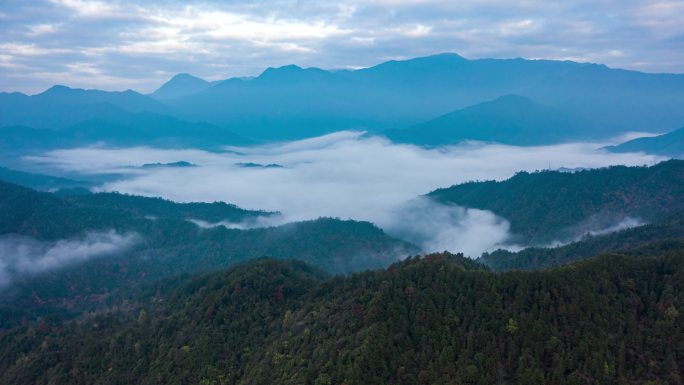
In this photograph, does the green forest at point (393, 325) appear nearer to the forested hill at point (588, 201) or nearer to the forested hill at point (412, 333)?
the forested hill at point (412, 333)

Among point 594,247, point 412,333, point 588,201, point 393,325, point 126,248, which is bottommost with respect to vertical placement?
point 126,248

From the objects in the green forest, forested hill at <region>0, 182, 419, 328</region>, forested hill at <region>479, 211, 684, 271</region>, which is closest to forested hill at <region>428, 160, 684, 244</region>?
the green forest

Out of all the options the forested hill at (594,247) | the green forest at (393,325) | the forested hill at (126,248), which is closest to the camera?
the green forest at (393,325)

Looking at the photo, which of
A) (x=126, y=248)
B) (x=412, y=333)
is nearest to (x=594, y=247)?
(x=412, y=333)

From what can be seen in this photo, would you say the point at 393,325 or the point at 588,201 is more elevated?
the point at 588,201

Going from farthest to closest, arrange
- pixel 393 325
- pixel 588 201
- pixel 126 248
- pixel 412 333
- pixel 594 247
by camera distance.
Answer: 1. pixel 126 248
2. pixel 588 201
3. pixel 594 247
4. pixel 393 325
5. pixel 412 333

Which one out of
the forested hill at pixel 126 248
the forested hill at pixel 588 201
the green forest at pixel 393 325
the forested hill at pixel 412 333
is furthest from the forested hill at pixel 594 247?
the forested hill at pixel 412 333

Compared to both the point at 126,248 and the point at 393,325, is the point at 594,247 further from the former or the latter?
the point at 126,248
